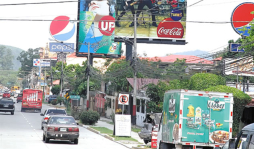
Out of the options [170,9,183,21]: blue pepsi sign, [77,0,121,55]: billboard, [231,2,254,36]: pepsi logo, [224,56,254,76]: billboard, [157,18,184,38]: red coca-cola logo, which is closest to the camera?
[231,2,254,36]: pepsi logo

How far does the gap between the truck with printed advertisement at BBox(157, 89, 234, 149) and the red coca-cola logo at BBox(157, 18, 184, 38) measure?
41766 millimetres

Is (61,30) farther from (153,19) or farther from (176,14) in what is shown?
(176,14)

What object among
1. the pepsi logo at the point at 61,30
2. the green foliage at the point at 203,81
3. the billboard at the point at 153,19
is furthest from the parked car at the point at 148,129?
the pepsi logo at the point at 61,30

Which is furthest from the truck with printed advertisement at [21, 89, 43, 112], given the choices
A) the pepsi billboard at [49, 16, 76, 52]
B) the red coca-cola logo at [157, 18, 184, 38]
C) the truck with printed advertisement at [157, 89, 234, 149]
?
the truck with printed advertisement at [157, 89, 234, 149]

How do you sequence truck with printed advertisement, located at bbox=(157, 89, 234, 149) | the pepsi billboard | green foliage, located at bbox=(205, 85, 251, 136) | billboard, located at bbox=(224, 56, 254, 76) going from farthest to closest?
the pepsi billboard
billboard, located at bbox=(224, 56, 254, 76)
green foliage, located at bbox=(205, 85, 251, 136)
truck with printed advertisement, located at bbox=(157, 89, 234, 149)

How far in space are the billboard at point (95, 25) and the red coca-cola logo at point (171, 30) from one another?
8.01m

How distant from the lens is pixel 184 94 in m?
16.9

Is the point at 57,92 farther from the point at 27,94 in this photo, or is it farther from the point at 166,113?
the point at 166,113

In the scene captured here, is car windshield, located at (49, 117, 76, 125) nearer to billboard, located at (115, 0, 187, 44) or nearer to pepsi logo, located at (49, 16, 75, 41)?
billboard, located at (115, 0, 187, 44)

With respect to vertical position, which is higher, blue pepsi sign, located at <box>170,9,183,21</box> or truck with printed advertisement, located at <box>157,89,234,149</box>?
blue pepsi sign, located at <box>170,9,183,21</box>

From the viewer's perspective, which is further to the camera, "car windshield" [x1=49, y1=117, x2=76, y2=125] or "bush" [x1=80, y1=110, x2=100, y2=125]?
"bush" [x1=80, y1=110, x2=100, y2=125]

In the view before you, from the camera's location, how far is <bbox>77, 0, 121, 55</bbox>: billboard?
64.9m

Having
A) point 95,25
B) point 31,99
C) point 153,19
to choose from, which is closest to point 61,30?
point 95,25

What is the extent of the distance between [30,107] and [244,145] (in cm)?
5564
